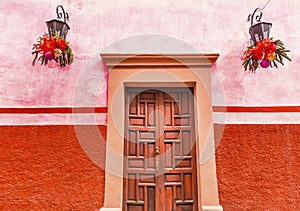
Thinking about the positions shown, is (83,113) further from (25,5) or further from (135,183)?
(25,5)

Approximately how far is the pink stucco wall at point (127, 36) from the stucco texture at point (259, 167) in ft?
1.35

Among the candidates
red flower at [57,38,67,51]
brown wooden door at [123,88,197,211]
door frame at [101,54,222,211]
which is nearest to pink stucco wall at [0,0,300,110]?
door frame at [101,54,222,211]

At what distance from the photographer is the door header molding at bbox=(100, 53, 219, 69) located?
184 inches

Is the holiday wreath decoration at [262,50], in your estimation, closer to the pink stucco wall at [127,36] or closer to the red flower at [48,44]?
the pink stucco wall at [127,36]

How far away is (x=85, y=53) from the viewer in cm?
481

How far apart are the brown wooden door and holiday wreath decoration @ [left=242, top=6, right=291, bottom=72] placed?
88 centimetres

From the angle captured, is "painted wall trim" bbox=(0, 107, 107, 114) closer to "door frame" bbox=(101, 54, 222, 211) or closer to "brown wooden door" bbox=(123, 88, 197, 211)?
"door frame" bbox=(101, 54, 222, 211)

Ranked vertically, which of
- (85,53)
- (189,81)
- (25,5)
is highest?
(25,5)

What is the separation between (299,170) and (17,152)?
348 centimetres

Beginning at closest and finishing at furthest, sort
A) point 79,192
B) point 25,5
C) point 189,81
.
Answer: point 79,192, point 189,81, point 25,5

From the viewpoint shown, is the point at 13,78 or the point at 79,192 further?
the point at 13,78

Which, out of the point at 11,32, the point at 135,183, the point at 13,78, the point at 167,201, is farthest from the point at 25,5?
the point at 167,201

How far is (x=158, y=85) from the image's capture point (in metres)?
4.69

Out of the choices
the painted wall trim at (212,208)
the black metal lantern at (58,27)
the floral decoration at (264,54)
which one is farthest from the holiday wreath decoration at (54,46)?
the painted wall trim at (212,208)
